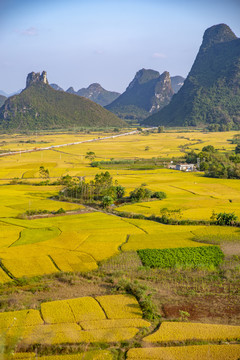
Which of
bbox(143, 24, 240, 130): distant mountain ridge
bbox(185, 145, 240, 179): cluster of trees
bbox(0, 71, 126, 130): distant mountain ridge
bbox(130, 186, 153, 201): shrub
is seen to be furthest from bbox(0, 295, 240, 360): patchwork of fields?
bbox(0, 71, 126, 130): distant mountain ridge

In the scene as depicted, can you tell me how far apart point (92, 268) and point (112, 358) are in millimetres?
9269

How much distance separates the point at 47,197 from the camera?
46781 mm

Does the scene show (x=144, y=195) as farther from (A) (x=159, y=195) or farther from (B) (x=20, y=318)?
(B) (x=20, y=318)

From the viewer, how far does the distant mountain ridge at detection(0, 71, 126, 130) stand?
162 metres

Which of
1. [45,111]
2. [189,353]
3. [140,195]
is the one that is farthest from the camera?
[45,111]

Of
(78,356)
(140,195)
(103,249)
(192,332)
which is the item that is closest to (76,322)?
(78,356)

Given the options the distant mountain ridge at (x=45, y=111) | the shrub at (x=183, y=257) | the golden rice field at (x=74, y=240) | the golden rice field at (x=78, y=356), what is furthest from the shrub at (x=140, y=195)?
the distant mountain ridge at (x=45, y=111)

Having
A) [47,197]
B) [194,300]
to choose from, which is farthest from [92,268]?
[47,197]

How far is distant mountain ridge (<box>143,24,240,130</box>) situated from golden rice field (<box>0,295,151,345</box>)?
13529cm

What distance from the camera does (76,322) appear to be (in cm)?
1772

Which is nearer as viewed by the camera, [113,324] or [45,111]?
[113,324]

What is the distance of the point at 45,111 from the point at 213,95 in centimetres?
7365

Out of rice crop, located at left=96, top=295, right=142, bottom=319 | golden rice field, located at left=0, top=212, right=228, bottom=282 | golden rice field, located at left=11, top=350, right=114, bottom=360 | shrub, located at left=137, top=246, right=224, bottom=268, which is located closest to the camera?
golden rice field, located at left=11, top=350, right=114, bottom=360

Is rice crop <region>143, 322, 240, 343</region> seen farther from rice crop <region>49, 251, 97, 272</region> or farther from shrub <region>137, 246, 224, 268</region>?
rice crop <region>49, 251, 97, 272</region>
